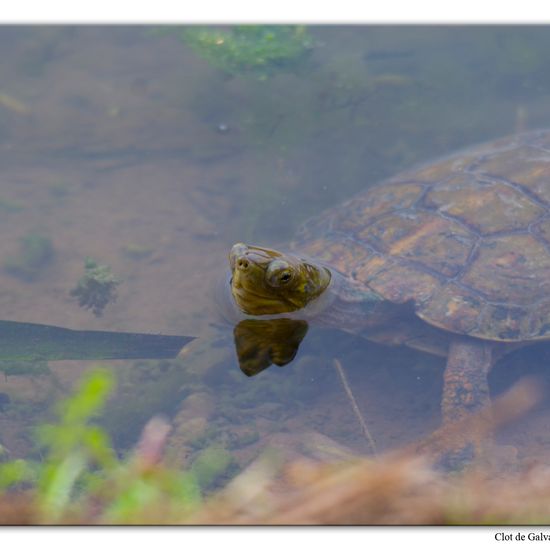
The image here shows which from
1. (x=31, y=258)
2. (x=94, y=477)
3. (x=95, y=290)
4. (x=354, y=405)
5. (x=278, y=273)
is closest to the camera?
(x=94, y=477)

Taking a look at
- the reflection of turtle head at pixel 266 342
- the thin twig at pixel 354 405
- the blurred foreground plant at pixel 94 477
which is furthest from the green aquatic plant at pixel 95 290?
the thin twig at pixel 354 405

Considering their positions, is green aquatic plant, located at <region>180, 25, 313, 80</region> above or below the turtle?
above

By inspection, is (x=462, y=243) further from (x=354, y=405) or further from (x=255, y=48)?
(x=255, y=48)

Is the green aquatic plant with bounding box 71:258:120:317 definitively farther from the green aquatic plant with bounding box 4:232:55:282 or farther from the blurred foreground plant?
the blurred foreground plant

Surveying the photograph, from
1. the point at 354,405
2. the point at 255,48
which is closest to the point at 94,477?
the point at 354,405

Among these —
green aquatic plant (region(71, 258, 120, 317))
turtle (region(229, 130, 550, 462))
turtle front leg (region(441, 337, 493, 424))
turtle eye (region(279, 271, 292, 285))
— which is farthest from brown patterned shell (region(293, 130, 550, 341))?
green aquatic plant (region(71, 258, 120, 317))

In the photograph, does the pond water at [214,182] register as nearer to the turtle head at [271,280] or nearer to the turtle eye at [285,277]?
the turtle head at [271,280]

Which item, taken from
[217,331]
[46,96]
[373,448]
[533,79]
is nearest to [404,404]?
[373,448]
